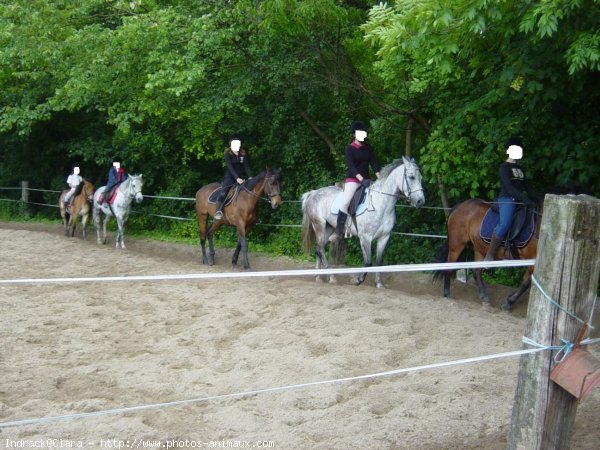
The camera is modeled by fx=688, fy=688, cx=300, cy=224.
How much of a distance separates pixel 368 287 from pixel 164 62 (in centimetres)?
666

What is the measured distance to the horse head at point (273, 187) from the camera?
1350 centimetres

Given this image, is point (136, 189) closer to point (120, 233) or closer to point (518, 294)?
point (120, 233)

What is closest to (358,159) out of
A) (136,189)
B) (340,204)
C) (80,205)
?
(340,204)

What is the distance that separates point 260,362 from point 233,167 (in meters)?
7.79

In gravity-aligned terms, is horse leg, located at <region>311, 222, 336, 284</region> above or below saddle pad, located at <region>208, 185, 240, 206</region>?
below

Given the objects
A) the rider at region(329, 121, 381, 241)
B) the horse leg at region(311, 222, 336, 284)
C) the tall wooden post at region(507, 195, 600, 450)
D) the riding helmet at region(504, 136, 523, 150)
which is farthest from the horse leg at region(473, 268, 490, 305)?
the tall wooden post at region(507, 195, 600, 450)

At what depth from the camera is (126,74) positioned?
1605 centimetres

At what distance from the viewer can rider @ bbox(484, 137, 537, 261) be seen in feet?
32.4

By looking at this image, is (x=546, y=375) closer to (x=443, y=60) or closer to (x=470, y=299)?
(x=443, y=60)

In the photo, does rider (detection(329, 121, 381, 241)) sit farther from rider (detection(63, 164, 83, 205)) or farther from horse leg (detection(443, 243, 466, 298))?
rider (detection(63, 164, 83, 205))

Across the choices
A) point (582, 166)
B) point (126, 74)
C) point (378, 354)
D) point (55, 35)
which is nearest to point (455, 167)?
point (582, 166)

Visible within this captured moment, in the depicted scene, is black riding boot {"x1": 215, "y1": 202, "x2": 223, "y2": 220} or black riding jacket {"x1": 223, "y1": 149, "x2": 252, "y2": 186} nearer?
black riding jacket {"x1": 223, "y1": 149, "x2": 252, "y2": 186}

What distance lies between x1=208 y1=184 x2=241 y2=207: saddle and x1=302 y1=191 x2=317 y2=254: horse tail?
1730 millimetres

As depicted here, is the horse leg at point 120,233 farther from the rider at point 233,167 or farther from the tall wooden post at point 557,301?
the tall wooden post at point 557,301
